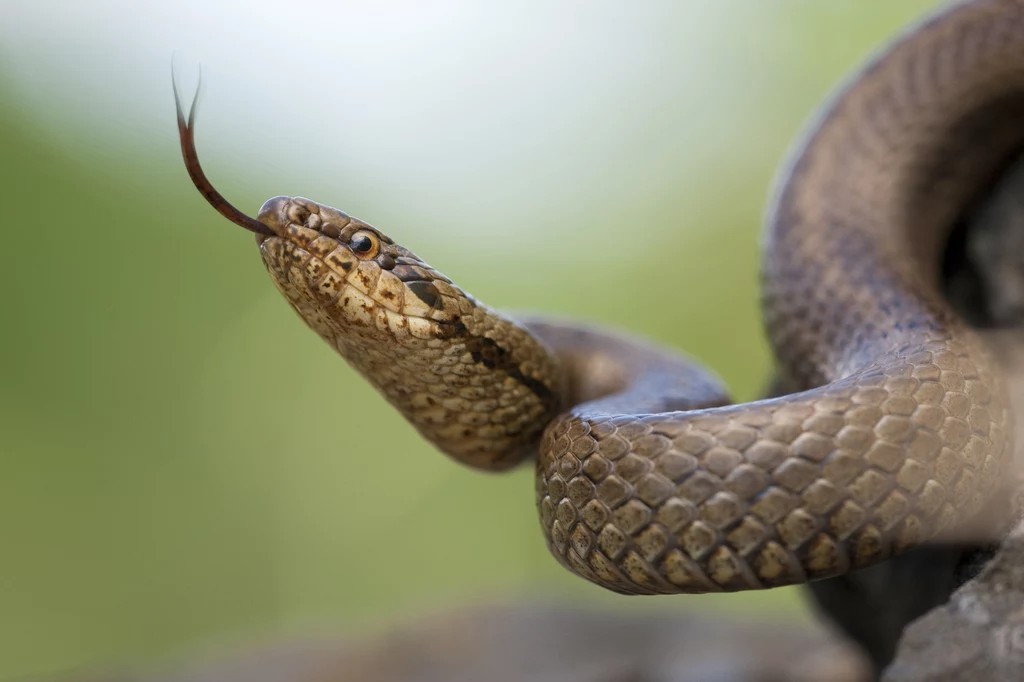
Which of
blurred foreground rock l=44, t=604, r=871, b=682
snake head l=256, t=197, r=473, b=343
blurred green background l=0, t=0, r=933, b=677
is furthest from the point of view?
blurred green background l=0, t=0, r=933, b=677

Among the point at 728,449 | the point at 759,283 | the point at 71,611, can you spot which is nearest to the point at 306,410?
the point at 71,611

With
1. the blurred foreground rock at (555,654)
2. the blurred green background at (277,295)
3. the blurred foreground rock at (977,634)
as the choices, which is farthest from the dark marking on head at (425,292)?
the blurred green background at (277,295)

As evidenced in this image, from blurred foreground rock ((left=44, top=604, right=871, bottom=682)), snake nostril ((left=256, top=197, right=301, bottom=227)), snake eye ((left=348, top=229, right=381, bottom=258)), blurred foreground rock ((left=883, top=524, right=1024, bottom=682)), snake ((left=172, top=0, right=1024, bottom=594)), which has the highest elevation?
snake nostril ((left=256, top=197, right=301, bottom=227))

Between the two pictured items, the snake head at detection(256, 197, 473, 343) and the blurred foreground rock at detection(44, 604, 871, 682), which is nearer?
the snake head at detection(256, 197, 473, 343)

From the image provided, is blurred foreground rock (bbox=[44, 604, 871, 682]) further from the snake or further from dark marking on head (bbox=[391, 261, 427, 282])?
dark marking on head (bbox=[391, 261, 427, 282])

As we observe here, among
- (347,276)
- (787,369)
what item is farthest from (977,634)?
(347,276)

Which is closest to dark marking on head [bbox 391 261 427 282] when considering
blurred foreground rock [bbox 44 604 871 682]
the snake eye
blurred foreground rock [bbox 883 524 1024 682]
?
the snake eye

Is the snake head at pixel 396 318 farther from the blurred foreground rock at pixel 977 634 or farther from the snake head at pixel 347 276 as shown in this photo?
the blurred foreground rock at pixel 977 634
